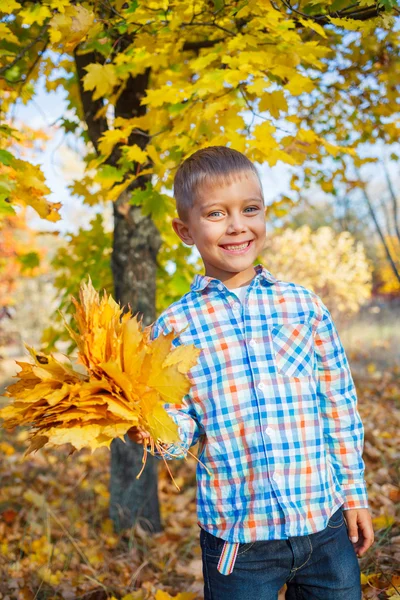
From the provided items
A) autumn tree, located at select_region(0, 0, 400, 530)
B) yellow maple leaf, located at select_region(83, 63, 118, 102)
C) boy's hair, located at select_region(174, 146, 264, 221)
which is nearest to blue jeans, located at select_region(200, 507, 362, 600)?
boy's hair, located at select_region(174, 146, 264, 221)

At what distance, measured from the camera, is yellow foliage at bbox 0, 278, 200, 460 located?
116 cm

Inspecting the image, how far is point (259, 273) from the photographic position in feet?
5.64

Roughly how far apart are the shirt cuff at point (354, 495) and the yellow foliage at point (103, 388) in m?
0.72

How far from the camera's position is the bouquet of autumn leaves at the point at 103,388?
116cm

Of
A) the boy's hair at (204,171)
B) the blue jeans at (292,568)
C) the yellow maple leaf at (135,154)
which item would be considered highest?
the yellow maple leaf at (135,154)

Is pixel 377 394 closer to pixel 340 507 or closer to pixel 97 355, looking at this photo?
pixel 340 507

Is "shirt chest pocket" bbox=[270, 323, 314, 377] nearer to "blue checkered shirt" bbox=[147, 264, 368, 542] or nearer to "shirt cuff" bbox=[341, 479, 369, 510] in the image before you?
"blue checkered shirt" bbox=[147, 264, 368, 542]

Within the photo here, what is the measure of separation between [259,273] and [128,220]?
167cm

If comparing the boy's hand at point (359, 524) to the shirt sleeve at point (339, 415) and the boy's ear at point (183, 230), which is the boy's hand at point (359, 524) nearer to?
the shirt sleeve at point (339, 415)

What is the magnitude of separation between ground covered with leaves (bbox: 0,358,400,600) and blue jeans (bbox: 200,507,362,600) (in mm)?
392

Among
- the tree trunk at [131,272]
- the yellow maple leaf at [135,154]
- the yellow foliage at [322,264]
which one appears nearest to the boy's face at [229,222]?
the yellow maple leaf at [135,154]

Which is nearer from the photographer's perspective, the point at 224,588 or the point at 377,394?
the point at 224,588

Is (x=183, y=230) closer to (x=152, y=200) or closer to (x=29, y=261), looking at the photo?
(x=152, y=200)

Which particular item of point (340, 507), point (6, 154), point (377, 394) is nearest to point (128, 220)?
point (6, 154)
